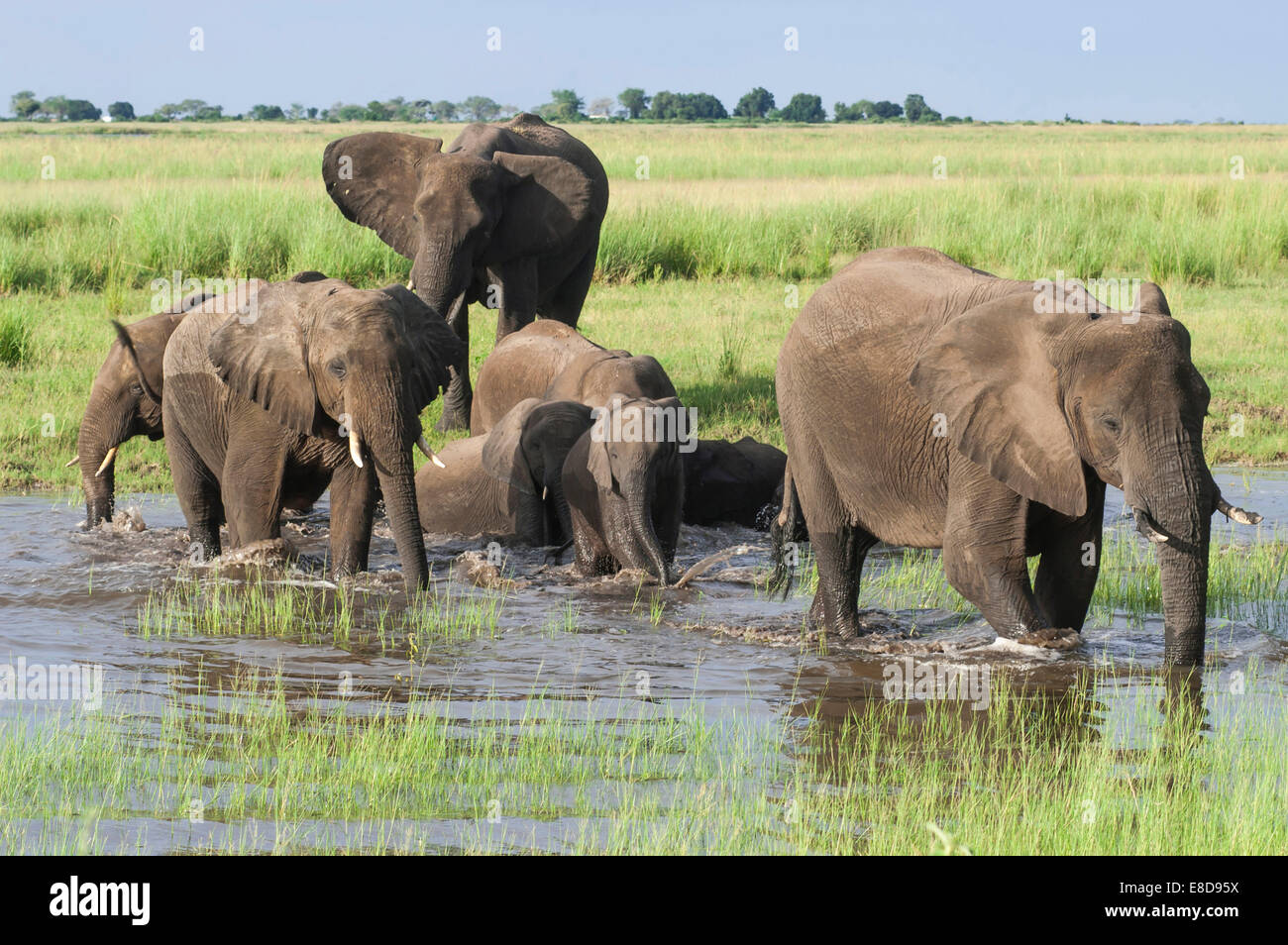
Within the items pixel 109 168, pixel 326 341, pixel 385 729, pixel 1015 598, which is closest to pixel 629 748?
pixel 385 729

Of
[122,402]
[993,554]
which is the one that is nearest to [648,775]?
[993,554]

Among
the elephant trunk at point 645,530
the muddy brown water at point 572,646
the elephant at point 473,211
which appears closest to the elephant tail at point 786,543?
the muddy brown water at point 572,646

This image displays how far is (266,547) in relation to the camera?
924 centimetres

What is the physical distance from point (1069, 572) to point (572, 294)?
8.98 m

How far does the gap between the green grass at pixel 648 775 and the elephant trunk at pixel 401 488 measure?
4.43 feet

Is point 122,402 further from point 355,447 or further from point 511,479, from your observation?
point 355,447

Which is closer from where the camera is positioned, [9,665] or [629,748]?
[629,748]

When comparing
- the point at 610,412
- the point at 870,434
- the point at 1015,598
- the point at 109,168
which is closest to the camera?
the point at 1015,598

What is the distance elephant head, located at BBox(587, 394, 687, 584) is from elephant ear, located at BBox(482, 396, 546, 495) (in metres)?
0.78

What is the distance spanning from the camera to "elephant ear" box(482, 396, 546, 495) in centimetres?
1071

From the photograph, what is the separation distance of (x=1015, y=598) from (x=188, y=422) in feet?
15.4

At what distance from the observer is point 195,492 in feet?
32.5

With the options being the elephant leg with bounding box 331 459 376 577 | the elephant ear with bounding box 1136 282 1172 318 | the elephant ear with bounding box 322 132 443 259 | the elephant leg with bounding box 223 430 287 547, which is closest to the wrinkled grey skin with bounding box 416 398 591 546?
the elephant leg with bounding box 331 459 376 577
